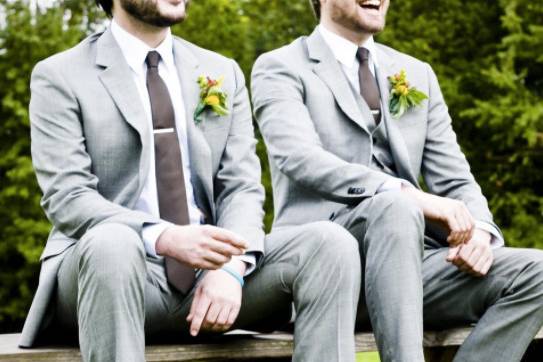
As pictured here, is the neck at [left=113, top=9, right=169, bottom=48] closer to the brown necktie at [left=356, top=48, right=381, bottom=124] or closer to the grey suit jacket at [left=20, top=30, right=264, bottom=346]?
the grey suit jacket at [left=20, top=30, right=264, bottom=346]

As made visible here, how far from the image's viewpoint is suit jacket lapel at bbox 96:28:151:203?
3.87 meters

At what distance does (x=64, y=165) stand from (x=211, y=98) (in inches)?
23.9

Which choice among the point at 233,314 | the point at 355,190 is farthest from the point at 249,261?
the point at 355,190

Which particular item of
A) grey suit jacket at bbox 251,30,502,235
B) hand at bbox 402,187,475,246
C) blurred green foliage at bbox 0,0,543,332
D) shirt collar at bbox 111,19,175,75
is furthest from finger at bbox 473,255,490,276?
blurred green foliage at bbox 0,0,543,332

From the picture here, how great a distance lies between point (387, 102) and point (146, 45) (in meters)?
1.05

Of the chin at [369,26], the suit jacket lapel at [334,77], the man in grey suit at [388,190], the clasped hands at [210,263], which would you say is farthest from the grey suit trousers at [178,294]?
the chin at [369,26]

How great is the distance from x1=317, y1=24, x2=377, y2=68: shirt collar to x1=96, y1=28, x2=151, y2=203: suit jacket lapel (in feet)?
3.30

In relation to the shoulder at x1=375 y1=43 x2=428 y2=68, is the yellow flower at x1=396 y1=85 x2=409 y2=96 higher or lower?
lower

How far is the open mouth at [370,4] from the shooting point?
4.63m

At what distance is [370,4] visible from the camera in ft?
15.2

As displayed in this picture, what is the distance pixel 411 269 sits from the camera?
363cm

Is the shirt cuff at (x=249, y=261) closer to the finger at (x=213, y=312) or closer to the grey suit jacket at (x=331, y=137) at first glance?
the finger at (x=213, y=312)

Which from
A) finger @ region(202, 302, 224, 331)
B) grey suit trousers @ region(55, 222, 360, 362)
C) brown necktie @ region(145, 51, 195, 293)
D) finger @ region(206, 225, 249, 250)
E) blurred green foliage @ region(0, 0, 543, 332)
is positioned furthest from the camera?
→ blurred green foliage @ region(0, 0, 543, 332)

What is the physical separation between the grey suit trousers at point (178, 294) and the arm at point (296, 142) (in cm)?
48
